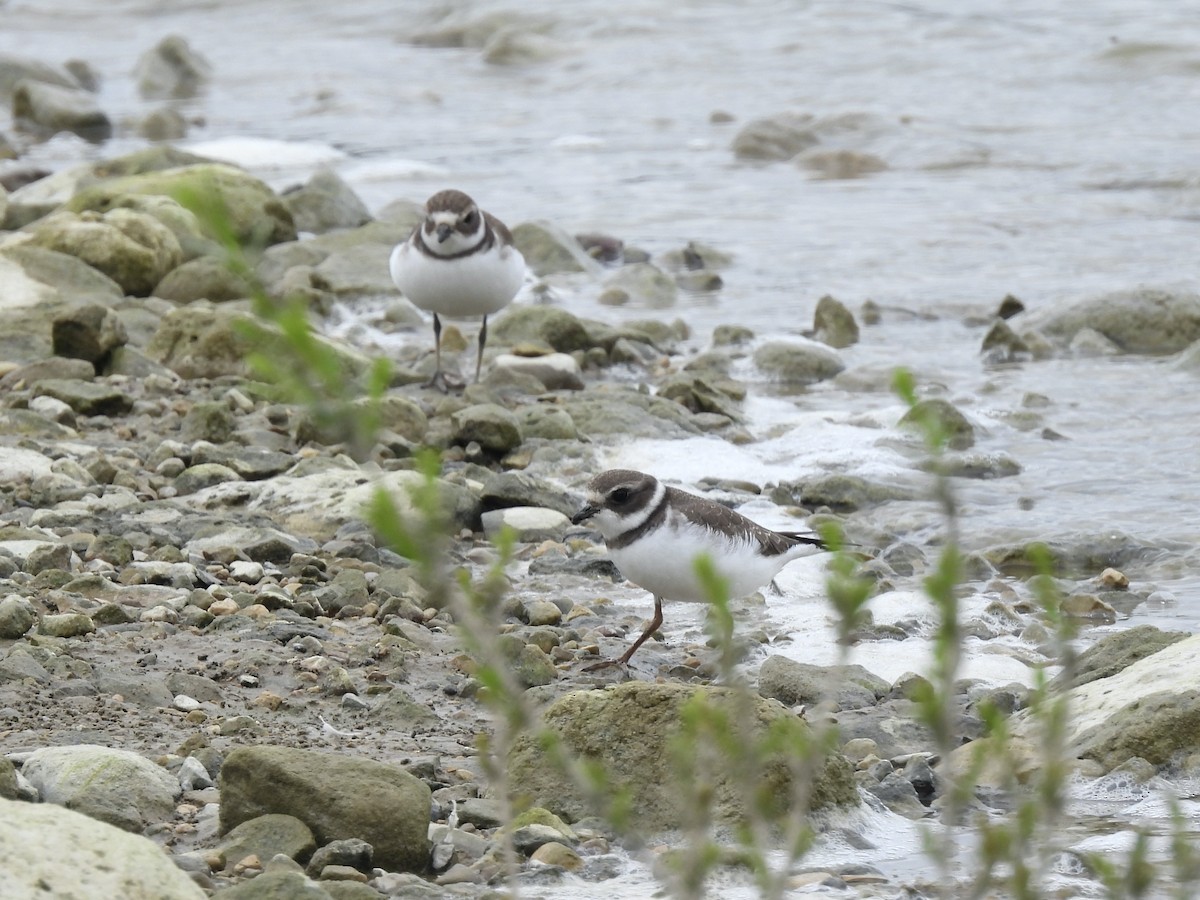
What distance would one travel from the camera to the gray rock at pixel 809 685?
6125 millimetres

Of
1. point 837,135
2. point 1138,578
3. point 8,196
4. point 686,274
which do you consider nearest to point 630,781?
point 1138,578

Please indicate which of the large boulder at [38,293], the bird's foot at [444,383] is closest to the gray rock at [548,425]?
the bird's foot at [444,383]

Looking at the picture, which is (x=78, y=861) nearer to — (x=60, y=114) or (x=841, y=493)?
(x=841, y=493)

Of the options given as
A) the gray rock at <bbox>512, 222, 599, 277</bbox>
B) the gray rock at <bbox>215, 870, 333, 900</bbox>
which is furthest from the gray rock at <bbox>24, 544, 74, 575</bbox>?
the gray rock at <bbox>512, 222, 599, 277</bbox>

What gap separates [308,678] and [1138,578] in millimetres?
3880

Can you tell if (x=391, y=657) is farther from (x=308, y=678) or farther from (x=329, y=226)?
(x=329, y=226)

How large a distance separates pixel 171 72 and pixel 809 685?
72.0 feet

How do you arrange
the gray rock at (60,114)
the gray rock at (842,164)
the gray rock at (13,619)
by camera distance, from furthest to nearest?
1. the gray rock at (60,114)
2. the gray rock at (842,164)
3. the gray rock at (13,619)

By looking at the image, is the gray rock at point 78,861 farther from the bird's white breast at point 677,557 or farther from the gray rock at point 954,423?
the gray rock at point 954,423

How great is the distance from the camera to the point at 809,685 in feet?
20.2

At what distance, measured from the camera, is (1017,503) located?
8.67 m

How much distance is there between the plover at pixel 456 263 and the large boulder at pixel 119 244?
8.90 ft

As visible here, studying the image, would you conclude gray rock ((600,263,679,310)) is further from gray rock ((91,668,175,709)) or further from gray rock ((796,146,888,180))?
gray rock ((91,668,175,709))

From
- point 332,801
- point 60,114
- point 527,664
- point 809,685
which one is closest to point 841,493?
point 809,685
